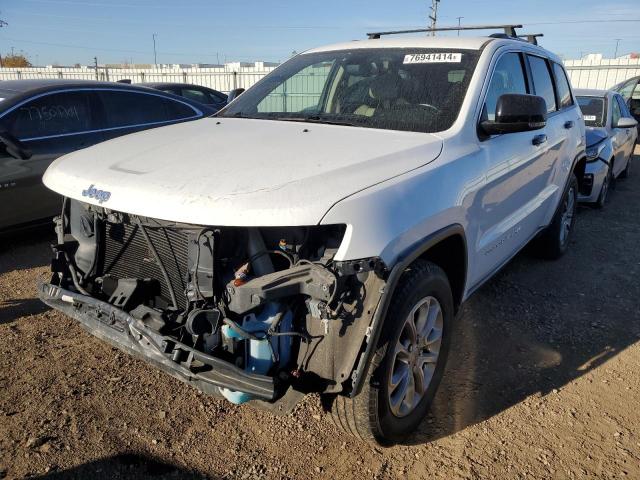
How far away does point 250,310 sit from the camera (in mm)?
2123

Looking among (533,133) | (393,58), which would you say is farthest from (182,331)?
(533,133)

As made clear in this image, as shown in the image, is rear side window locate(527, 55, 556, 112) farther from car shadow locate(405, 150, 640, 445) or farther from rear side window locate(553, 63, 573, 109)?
car shadow locate(405, 150, 640, 445)

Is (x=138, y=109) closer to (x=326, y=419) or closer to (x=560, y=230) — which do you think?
(x=326, y=419)

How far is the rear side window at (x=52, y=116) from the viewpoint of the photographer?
16.3 ft

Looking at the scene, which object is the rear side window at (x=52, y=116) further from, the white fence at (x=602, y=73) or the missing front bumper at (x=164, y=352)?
the white fence at (x=602, y=73)

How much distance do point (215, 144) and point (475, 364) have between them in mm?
2137

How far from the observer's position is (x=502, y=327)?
3.93 meters

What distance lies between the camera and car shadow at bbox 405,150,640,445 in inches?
122

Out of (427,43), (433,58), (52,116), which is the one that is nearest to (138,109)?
(52,116)

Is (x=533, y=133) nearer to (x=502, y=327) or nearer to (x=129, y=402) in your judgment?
(x=502, y=327)

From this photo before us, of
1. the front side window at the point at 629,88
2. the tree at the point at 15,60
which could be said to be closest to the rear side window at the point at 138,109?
the front side window at the point at 629,88

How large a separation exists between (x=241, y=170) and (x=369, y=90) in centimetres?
145

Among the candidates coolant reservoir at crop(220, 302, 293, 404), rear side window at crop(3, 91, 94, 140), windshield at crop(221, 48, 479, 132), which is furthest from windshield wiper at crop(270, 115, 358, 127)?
rear side window at crop(3, 91, 94, 140)

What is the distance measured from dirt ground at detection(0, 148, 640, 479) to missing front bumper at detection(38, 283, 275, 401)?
579mm
